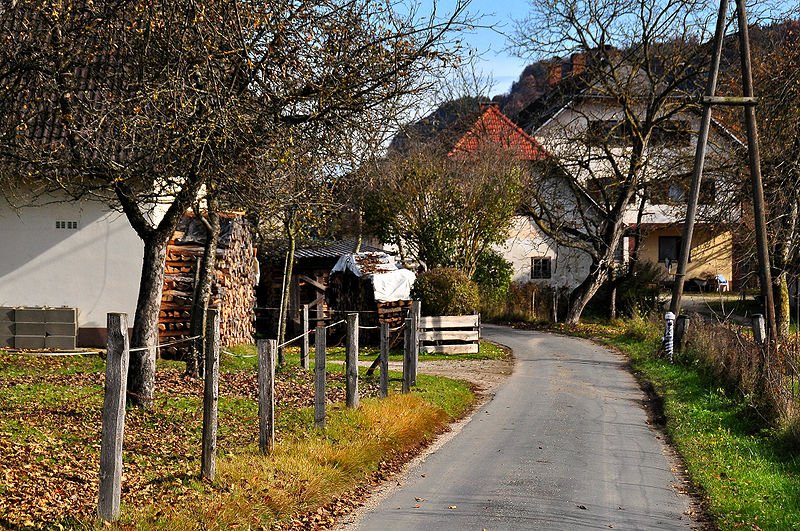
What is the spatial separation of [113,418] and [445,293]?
18295 mm

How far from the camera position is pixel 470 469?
1016 centimetres

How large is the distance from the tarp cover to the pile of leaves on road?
11289 mm

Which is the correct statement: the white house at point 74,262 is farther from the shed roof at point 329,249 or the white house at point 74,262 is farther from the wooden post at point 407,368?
the shed roof at point 329,249

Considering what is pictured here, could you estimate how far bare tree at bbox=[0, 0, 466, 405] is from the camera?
9773mm

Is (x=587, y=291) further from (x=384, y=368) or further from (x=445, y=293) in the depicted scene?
(x=384, y=368)

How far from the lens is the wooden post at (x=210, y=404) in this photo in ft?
26.1

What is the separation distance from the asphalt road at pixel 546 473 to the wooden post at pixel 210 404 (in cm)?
142

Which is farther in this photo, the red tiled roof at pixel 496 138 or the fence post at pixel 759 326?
the red tiled roof at pixel 496 138

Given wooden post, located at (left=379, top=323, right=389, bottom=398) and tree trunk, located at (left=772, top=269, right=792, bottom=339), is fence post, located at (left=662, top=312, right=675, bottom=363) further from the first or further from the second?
wooden post, located at (left=379, top=323, right=389, bottom=398)

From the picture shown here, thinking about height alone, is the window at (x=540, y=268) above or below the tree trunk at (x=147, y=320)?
above

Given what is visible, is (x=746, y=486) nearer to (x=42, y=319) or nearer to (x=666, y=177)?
(x=42, y=319)

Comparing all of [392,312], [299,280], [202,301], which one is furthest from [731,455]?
[299,280]

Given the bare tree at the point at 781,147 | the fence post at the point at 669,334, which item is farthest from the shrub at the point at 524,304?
the fence post at the point at 669,334

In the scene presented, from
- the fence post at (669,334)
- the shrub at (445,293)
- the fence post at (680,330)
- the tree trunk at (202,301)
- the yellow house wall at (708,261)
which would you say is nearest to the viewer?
the tree trunk at (202,301)
